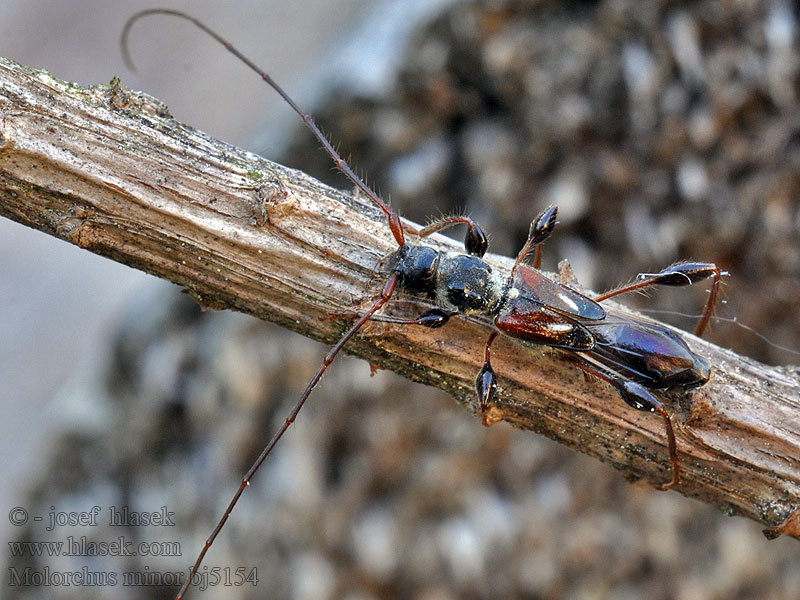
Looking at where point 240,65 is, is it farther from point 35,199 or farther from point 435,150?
point 35,199

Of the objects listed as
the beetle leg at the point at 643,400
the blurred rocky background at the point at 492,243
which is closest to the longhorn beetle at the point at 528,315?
the beetle leg at the point at 643,400

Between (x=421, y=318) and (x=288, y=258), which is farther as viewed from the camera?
(x=421, y=318)

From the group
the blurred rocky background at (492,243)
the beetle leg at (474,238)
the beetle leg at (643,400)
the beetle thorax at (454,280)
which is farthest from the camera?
the blurred rocky background at (492,243)

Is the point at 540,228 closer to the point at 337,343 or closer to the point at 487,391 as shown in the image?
the point at 487,391

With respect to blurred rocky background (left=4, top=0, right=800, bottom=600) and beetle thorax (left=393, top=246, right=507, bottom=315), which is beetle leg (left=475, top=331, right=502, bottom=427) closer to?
beetle thorax (left=393, top=246, right=507, bottom=315)

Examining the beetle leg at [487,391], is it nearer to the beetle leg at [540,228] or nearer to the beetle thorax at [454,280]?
the beetle thorax at [454,280]

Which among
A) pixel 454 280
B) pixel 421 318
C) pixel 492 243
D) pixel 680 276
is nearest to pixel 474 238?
pixel 454 280

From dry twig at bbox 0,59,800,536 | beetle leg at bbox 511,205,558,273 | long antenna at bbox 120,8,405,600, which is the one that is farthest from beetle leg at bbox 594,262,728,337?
long antenna at bbox 120,8,405,600

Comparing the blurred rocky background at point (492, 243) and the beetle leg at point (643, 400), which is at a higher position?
the blurred rocky background at point (492, 243)
